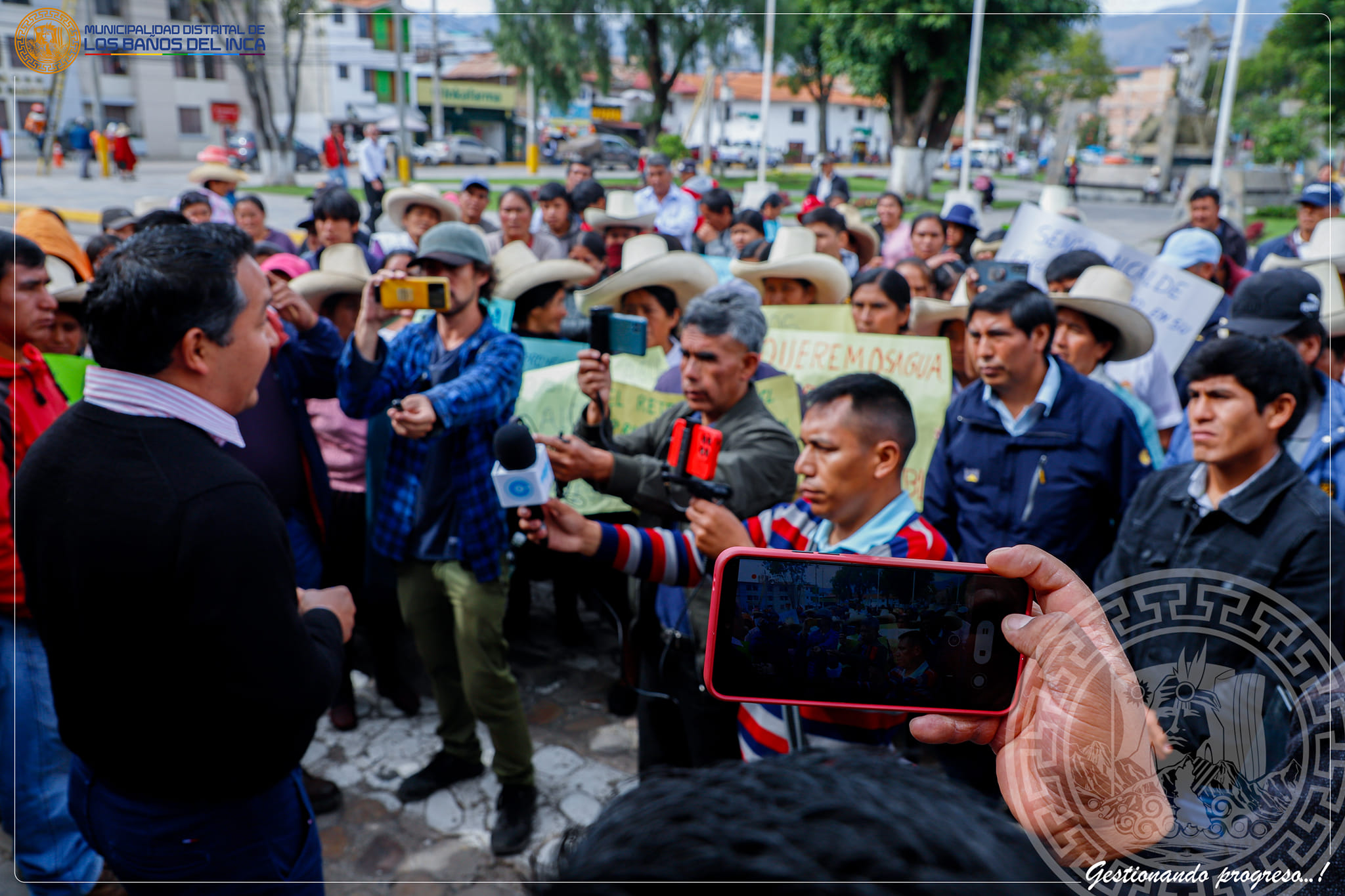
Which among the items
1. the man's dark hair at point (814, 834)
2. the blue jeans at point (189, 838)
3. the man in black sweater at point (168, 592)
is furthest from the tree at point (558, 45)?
the man's dark hair at point (814, 834)

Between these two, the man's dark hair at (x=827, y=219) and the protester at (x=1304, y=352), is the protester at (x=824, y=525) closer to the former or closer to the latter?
the protester at (x=1304, y=352)

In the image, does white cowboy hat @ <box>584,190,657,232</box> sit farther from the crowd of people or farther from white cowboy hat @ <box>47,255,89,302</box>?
white cowboy hat @ <box>47,255,89,302</box>

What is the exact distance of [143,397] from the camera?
1733 mm

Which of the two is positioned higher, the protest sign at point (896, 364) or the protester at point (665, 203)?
the protester at point (665, 203)

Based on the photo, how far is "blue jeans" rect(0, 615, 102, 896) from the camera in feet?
8.52

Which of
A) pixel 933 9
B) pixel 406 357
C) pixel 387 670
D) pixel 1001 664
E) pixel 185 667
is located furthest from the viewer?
pixel 933 9

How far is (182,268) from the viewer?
1.82 m

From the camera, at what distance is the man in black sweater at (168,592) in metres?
1.65

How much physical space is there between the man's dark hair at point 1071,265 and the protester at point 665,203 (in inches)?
182

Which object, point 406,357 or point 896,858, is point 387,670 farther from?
point 896,858

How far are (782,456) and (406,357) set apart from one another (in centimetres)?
158

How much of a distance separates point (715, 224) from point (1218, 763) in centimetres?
683

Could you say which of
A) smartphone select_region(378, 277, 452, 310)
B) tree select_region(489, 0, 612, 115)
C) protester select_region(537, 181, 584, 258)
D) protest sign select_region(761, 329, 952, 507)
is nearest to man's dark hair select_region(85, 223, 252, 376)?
smartphone select_region(378, 277, 452, 310)

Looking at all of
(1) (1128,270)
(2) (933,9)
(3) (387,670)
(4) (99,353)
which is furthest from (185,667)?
(2) (933,9)
